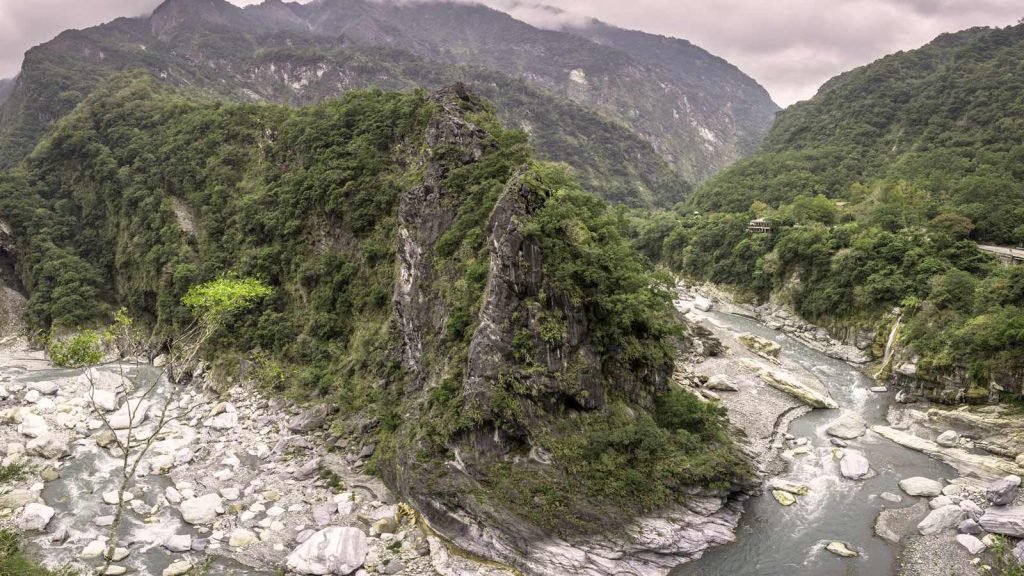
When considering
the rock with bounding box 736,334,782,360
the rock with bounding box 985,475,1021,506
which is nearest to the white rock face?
the rock with bounding box 985,475,1021,506

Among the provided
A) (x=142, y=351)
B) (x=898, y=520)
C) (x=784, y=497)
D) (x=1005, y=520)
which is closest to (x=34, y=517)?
(x=142, y=351)

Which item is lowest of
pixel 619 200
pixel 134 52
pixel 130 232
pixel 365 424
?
pixel 365 424

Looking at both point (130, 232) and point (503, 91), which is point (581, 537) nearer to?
point (130, 232)

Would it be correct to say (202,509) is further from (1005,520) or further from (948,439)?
(948,439)

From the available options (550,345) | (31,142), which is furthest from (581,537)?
(31,142)

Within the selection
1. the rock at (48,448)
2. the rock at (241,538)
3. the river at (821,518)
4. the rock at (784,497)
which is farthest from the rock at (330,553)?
the rock at (784,497)

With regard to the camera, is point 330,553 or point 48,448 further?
point 48,448
